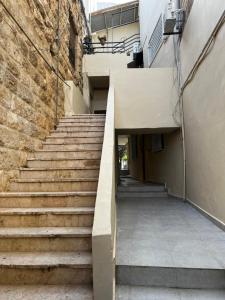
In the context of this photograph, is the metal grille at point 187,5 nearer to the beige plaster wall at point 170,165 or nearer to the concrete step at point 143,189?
the beige plaster wall at point 170,165

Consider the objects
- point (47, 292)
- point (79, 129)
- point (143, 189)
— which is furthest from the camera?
point (143, 189)

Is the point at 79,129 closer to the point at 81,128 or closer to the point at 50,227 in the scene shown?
the point at 81,128

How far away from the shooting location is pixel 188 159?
5.32 meters

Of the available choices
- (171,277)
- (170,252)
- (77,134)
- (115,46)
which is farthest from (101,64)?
(171,277)

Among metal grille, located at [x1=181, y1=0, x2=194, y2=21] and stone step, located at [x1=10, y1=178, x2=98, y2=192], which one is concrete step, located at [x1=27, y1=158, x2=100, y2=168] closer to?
stone step, located at [x1=10, y1=178, x2=98, y2=192]

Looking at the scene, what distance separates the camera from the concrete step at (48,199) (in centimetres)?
297

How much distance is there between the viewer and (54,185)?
3311 mm

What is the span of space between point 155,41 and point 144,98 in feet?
10.9

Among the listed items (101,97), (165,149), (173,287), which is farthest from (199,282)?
(101,97)

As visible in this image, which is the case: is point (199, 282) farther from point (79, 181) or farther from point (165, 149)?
point (165, 149)

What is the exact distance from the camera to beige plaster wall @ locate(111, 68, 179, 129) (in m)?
5.88

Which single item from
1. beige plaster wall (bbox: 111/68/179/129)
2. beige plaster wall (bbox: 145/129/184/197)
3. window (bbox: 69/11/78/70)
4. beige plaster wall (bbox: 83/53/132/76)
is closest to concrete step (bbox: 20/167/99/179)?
beige plaster wall (bbox: 111/68/179/129)

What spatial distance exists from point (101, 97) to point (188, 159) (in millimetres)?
5990

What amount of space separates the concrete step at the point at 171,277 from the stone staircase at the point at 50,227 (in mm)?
421
